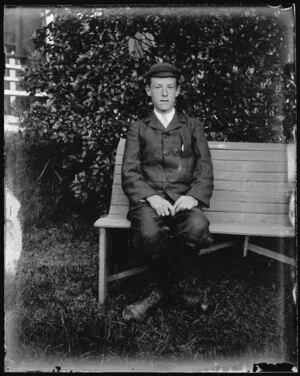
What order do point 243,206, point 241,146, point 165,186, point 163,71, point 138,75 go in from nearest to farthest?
point 163,71 < point 165,186 < point 243,206 < point 241,146 < point 138,75

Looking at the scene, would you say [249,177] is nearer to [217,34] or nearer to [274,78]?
[274,78]

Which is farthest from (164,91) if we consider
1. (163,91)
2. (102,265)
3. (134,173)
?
(102,265)

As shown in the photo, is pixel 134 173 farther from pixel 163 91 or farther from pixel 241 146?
pixel 241 146

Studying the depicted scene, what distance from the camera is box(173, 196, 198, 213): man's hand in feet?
11.2

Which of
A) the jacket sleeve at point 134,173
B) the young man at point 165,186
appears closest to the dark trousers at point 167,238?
the young man at point 165,186

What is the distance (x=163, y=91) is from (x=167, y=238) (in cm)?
106

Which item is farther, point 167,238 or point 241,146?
point 241,146

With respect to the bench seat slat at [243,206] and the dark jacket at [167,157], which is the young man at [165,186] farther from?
the bench seat slat at [243,206]

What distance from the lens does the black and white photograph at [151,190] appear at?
3.24 metres

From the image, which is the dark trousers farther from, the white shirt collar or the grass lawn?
the white shirt collar

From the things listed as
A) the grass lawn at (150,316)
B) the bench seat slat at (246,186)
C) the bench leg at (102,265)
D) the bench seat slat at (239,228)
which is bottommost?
the grass lawn at (150,316)

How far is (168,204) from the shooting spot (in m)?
3.43

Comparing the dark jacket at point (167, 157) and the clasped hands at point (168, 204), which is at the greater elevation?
the dark jacket at point (167, 157)

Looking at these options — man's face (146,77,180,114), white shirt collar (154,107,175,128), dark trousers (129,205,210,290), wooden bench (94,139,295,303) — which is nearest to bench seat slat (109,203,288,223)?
wooden bench (94,139,295,303)
